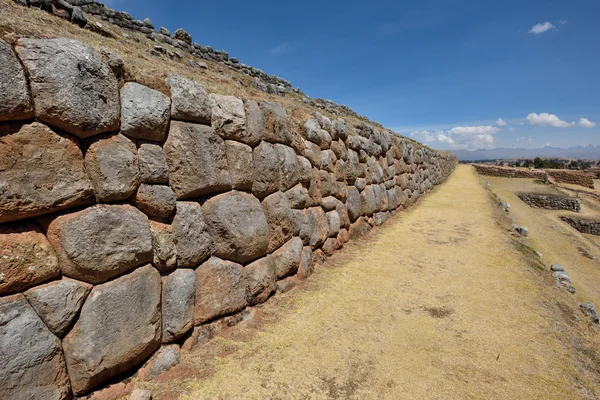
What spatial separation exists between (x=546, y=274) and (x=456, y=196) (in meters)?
8.54

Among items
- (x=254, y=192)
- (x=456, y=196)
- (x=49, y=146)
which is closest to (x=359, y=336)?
(x=254, y=192)

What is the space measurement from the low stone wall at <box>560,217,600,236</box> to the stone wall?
1927 cm

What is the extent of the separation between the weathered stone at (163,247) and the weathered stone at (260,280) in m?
0.98

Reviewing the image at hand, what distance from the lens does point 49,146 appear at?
6.49 feet

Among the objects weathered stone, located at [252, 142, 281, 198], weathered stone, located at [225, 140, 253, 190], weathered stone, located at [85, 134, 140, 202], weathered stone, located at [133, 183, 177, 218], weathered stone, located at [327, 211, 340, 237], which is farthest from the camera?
weathered stone, located at [327, 211, 340, 237]

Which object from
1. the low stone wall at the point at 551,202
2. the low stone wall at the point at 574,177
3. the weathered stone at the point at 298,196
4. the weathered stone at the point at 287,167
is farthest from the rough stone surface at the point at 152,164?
the low stone wall at the point at 574,177

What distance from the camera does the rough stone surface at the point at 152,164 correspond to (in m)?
2.54

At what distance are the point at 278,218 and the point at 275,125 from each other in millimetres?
1328

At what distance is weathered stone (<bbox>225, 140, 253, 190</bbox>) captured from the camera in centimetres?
340

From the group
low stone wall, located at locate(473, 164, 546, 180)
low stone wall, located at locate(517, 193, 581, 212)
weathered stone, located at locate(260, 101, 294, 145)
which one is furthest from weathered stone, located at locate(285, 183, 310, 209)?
low stone wall, located at locate(473, 164, 546, 180)

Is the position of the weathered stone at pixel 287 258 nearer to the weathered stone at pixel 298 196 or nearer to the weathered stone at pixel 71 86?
the weathered stone at pixel 298 196

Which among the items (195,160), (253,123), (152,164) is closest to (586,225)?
(253,123)

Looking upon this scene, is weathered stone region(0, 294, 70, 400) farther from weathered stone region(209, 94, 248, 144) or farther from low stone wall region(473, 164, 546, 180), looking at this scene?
low stone wall region(473, 164, 546, 180)

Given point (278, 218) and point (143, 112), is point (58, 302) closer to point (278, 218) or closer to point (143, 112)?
point (143, 112)
